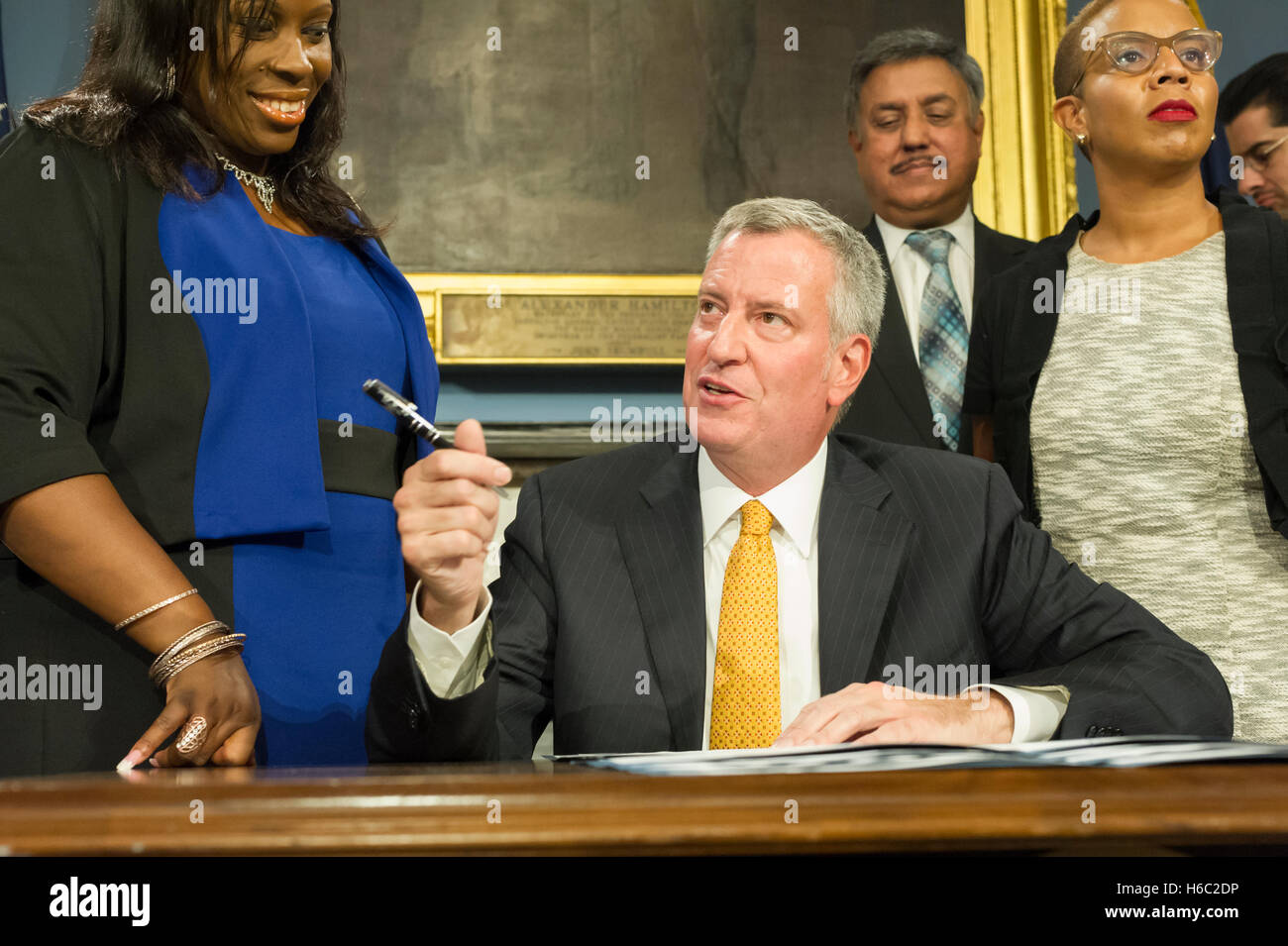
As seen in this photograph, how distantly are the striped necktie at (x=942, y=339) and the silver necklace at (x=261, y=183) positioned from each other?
5.00 feet

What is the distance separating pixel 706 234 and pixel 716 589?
2096 mm

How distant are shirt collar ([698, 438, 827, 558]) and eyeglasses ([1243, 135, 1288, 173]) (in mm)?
1541

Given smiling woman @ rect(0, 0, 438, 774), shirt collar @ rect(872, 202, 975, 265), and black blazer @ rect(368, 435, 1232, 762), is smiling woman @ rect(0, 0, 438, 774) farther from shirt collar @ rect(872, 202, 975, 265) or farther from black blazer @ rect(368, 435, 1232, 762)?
shirt collar @ rect(872, 202, 975, 265)

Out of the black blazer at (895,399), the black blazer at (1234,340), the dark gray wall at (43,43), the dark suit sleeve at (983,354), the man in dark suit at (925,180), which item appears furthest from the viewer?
the dark gray wall at (43,43)

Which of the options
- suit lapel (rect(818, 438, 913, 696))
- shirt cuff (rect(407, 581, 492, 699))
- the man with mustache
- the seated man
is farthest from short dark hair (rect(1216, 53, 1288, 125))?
shirt cuff (rect(407, 581, 492, 699))

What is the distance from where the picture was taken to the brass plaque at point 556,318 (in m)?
3.68

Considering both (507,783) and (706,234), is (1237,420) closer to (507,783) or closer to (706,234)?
(507,783)

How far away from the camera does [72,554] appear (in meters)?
1.42

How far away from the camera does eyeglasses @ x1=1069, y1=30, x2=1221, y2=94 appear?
89.6 inches

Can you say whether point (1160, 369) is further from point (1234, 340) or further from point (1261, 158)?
point (1261, 158)

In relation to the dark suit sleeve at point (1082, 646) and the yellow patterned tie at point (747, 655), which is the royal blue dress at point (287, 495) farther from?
the dark suit sleeve at point (1082, 646)

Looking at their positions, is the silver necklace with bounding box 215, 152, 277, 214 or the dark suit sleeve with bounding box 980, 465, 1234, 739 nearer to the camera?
the dark suit sleeve with bounding box 980, 465, 1234, 739

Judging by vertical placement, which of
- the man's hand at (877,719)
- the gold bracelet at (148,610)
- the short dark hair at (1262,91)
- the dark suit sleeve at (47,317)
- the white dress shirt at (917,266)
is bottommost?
the man's hand at (877,719)

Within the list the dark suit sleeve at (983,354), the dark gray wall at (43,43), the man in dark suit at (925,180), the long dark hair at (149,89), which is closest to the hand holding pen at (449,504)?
the long dark hair at (149,89)
